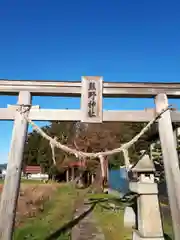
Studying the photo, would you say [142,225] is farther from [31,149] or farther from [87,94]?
[31,149]

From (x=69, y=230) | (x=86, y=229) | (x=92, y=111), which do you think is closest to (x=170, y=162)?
(x=92, y=111)

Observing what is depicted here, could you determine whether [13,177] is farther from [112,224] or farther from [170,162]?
[112,224]

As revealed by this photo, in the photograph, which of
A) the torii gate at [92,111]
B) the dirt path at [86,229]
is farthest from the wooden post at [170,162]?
the dirt path at [86,229]

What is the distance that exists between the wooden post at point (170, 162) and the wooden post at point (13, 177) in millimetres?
2729

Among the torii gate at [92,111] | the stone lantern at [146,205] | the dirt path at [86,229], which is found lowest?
the dirt path at [86,229]

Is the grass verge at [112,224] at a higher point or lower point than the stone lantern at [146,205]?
lower

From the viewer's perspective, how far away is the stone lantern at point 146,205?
4387 millimetres

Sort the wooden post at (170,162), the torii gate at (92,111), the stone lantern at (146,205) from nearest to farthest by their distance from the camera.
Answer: the wooden post at (170,162), the torii gate at (92,111), the stone lantern at (146,205)

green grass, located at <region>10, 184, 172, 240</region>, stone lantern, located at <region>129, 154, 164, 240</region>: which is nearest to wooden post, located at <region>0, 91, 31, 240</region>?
stone lantern, located at <region>129, 154, 164, 240</region>

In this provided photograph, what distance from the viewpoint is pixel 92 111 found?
4.43 meters

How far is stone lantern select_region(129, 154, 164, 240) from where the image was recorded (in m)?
4.39

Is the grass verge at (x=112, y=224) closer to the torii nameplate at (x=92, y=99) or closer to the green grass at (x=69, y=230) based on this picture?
the green grass at (x=69, y=230)

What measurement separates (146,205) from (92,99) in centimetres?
249

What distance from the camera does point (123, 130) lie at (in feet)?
66.3
